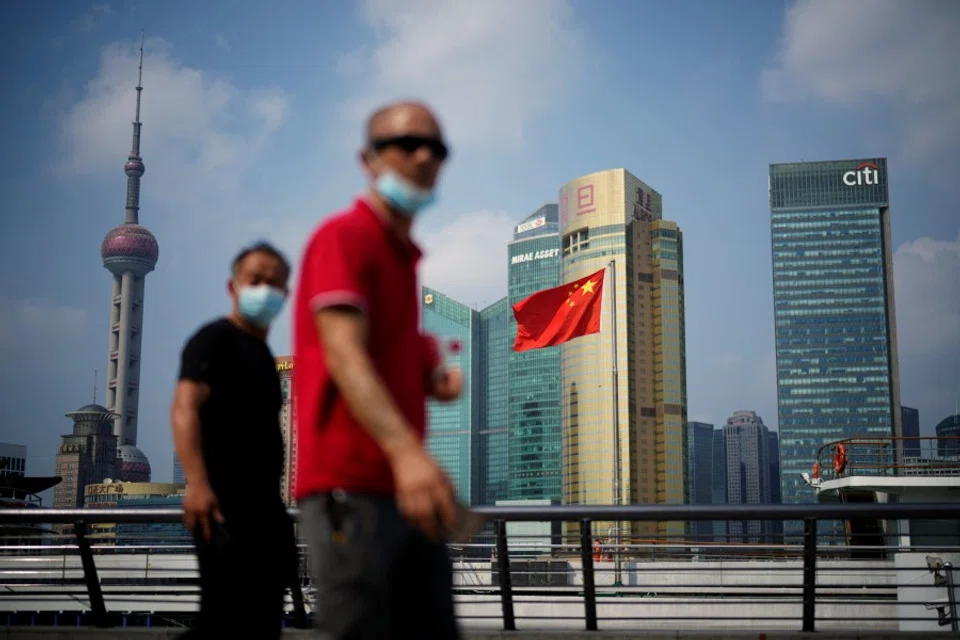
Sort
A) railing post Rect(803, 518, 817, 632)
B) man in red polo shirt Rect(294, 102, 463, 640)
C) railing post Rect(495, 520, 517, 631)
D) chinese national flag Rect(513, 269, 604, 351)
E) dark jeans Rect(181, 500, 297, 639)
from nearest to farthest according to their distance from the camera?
1. man in red polo shirt Rect(294, 102, 463, 640)
2. dark jeans Rect(181, 500, 297, 639)
3. railing post Rect(803, 518, 817, 632)
4. railing post Rect(495, 520, 517, 631)
5. chinese national flag Rect(513, 269, 604, 351)

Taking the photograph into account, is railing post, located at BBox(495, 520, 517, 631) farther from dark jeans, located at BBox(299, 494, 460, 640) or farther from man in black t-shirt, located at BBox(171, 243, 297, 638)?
dark jeans, located at BBox(299, 494, 460, 640)

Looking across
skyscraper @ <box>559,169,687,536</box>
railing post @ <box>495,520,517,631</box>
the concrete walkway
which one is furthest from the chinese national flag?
skyscraper @ <box>559,169,687,536</box>

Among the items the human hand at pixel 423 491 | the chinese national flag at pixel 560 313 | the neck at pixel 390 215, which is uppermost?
the chinese national flag at pixel 560 313

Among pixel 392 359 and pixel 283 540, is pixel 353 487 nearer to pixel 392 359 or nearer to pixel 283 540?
pixel 392 359

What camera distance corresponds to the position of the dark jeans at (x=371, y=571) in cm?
223

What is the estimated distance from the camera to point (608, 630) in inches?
304

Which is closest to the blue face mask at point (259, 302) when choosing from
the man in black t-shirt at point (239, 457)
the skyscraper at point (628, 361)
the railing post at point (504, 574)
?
the man in black t-shirt at point (239, 457)

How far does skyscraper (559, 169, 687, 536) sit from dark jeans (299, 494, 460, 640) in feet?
493

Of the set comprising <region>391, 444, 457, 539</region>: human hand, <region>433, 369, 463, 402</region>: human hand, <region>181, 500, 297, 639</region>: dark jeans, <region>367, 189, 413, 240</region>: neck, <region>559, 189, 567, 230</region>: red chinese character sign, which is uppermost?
<region>559, 189, 567, 230</region>: red chinese character sign

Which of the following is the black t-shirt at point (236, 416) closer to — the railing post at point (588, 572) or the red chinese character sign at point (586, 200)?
the railing post at point (588, 572)

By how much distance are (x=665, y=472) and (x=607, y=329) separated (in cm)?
2444

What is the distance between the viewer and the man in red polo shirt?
2.20 meters

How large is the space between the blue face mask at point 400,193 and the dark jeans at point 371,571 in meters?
0.73

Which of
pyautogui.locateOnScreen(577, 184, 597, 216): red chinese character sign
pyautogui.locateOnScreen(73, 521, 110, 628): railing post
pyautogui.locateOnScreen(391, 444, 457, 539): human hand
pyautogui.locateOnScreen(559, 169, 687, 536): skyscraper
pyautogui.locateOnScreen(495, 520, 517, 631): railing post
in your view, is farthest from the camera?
pyautogui.locateOnScreen(577, 184, 597, 216): red chinese character sign
